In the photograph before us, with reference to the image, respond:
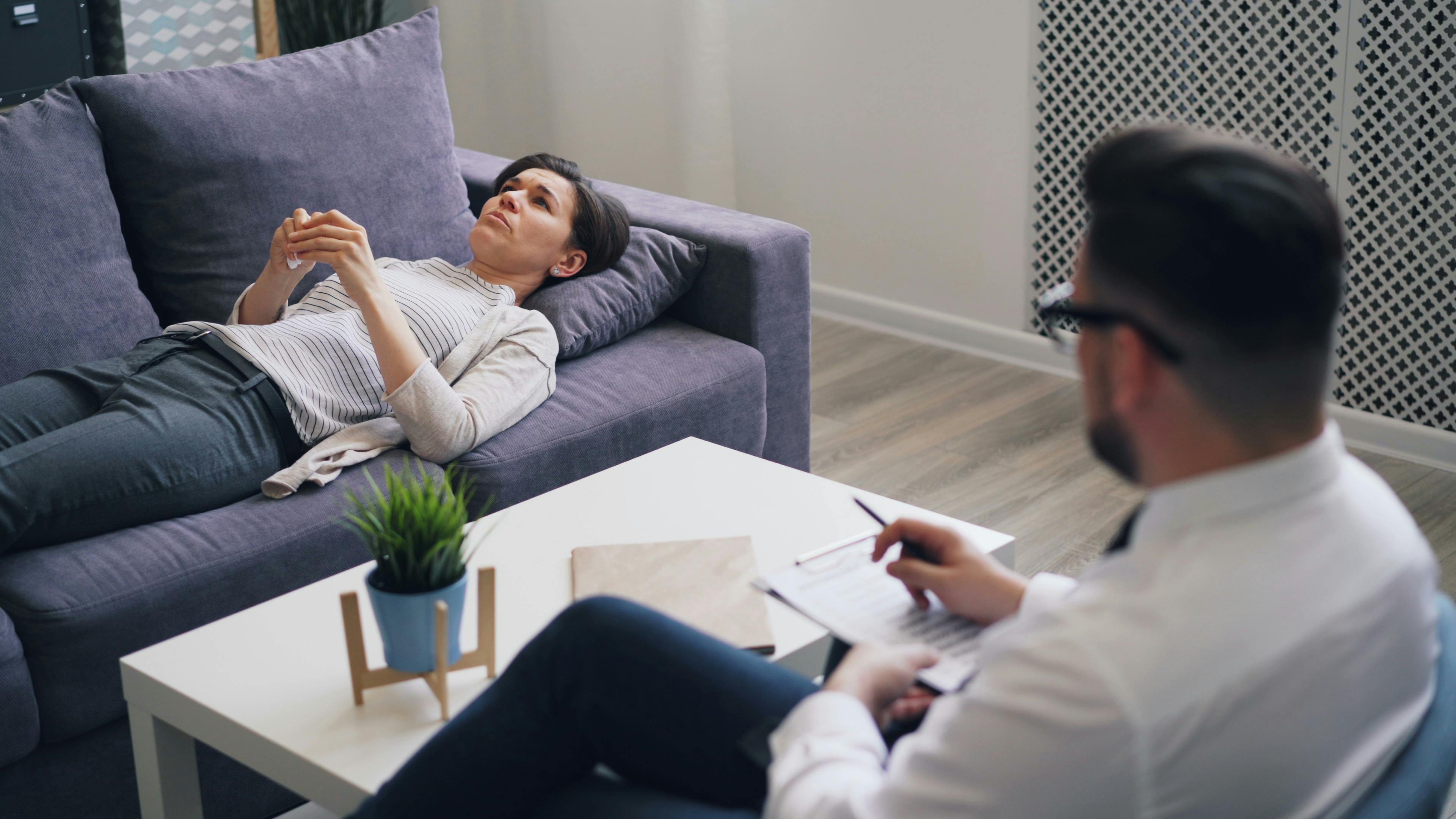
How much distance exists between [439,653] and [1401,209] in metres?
2.24

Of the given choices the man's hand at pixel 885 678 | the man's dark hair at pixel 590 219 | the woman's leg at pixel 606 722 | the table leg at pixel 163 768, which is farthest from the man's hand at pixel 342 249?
→ the man's hand at pixel 885 678

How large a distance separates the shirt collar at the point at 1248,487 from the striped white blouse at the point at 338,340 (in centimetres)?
146

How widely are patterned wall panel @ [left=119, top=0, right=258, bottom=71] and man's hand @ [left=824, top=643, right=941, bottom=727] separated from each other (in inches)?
123

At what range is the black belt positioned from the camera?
1934mm

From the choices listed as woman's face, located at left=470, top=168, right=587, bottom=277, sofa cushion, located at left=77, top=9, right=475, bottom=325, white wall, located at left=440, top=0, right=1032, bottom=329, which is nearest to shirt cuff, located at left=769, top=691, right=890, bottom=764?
woman's face, located at left=470, top=168, right=587, bottom=277

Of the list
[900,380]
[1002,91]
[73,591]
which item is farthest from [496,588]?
[1002,91]

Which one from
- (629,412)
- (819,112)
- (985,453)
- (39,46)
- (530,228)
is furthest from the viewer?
(819,112)

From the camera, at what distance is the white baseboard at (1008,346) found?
2752 mm

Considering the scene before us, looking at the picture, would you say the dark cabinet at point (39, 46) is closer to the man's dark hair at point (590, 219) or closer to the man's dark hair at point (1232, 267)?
the man's dark hair at point (590, 219)

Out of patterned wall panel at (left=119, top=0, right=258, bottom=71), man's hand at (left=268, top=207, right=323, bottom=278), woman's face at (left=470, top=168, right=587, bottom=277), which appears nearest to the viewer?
man's hand at (left=268, top=207, right=323, bottom=278)

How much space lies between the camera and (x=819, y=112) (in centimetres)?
364

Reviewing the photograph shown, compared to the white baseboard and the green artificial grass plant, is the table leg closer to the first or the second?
the green artificial grass plant

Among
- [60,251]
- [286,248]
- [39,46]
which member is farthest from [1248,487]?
[39,46]

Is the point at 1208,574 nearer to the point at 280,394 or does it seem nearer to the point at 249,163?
the point at 280,394
